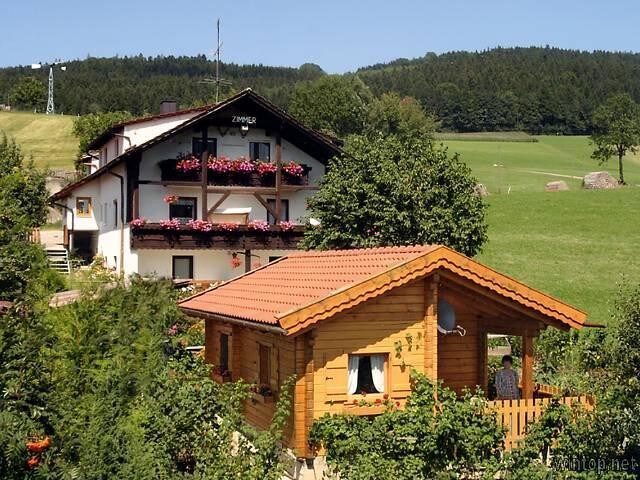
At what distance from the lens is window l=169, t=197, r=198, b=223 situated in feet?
135

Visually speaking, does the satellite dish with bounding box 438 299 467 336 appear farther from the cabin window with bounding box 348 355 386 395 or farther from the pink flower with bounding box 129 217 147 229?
the pink flower with bounding box 129 217 147 229

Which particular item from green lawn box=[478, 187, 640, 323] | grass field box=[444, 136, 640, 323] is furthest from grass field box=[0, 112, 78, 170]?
green lawn box=[478, 187, 640, 323]

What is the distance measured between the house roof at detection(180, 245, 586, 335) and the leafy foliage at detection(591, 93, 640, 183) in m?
53.4

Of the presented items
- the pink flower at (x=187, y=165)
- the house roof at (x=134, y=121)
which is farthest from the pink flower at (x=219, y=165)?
the house roof at (x=134, y=121)

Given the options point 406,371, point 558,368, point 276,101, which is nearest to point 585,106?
point 276,101

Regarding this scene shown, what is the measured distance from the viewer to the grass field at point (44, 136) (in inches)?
3612

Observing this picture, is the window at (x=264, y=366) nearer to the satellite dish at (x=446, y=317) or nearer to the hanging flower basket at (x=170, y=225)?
the satellite dish at (x=446, y=317)

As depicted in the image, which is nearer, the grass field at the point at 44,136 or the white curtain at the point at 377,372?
the white curtain at the point at 377,372

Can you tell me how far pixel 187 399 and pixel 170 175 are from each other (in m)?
26.4

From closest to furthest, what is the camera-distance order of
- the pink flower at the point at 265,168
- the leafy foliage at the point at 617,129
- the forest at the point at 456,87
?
the pink flower at the point at 265,168 → the leafy foliage at the point at 617,129 → the forest at the point at 456,87

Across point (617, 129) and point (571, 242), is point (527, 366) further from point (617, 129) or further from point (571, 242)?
point (617, 129)

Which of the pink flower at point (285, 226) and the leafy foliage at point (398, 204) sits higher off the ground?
the leafy foliage at point (398, 204)

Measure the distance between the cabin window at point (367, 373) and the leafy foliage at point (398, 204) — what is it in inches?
521

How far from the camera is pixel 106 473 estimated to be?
13.2 m
